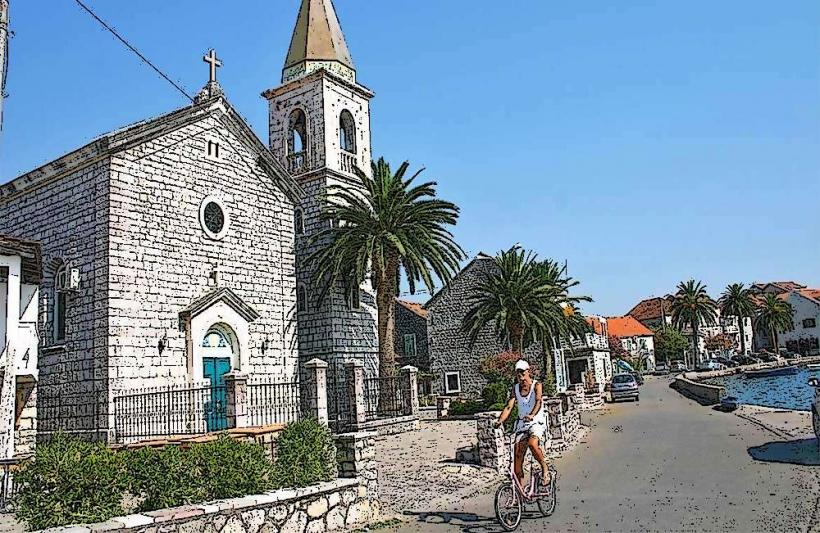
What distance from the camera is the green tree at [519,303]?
36500 millimetres

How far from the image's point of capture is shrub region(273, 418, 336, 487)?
8836mm

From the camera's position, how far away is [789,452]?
15141mm

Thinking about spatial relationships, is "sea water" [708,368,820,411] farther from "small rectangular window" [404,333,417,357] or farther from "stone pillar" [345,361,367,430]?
"stone pillar" [345,361,367,430]

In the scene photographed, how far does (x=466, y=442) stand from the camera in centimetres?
1905

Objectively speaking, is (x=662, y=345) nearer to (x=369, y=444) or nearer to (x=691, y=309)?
(x=691, y=309)

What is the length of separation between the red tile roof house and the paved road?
77140mm

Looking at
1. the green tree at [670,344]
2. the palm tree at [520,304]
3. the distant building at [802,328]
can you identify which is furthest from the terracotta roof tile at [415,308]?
the distant building at [802,328]

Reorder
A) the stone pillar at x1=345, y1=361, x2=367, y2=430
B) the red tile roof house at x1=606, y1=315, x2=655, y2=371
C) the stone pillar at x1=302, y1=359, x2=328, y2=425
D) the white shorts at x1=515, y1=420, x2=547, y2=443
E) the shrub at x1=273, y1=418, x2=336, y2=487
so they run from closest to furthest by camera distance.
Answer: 1. the shrub at x1=273, y1=418, x2=336, y2=487
2. the white shorts at x1=515, y1=420, x2=547, y2=443
3. the stone pillar at x1=302, y1=359, x2=328, y2=425
4. the stone pillar at x1=345, y1=361, x2=367, y2=430
5. the red tile roof house at x1=606, y1=315, x2=655, y2=371

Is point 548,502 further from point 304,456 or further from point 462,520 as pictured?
point 304,456

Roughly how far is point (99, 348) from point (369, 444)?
473 inches

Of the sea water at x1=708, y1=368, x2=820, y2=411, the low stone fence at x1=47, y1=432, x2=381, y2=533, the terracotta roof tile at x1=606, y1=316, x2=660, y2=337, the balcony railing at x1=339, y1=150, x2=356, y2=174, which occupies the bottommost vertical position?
the sea water at x1=708, y1=368, x2=820, y2=411

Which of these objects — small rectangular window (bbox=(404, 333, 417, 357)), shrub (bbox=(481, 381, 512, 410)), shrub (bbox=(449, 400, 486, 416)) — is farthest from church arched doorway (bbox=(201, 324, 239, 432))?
small rectangular window (bbox=(404, 333, 417, 357))

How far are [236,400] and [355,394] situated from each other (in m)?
5.14

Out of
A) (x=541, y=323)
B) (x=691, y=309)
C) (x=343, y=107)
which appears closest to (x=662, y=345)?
(x=691, y=309)
